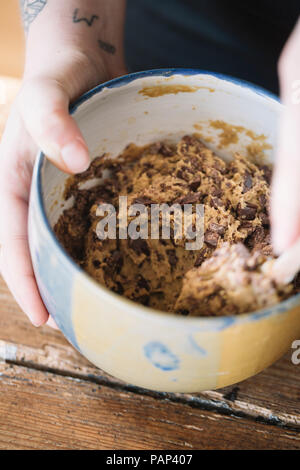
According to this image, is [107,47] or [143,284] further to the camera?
[107,47]

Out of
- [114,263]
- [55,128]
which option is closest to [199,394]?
[114,263]

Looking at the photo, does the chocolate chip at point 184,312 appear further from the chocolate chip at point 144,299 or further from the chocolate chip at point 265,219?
the chocolate chip at point 265,219

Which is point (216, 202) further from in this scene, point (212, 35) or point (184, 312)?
point (212, 35)

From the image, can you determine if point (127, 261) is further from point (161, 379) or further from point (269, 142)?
point (269, 142)

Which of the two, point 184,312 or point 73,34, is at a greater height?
point 73,34

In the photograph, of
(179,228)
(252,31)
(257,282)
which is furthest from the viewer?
(252,31)

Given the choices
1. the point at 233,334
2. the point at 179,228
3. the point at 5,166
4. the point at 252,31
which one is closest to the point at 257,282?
the point at 233,334

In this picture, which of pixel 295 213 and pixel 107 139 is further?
pixel 107 139
